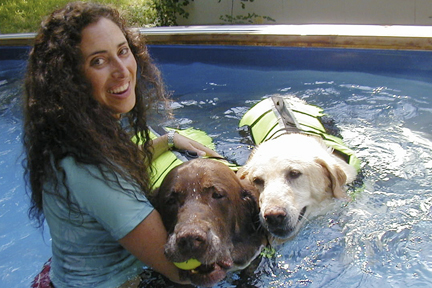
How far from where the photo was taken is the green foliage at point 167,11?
32.7 feet

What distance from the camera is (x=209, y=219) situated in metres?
2.62

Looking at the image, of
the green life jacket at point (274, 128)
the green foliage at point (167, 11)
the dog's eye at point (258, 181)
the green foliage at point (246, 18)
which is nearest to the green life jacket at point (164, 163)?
the green life jacket at point (274, 128)

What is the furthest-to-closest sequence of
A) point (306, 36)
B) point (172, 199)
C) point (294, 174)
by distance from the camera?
point (306, 36)
point (294, 174)
point (172, 199)

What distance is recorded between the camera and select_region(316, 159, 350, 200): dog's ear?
339 centimetres

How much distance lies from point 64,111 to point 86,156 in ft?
0.88

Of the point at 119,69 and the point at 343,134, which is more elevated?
the point at 119,69

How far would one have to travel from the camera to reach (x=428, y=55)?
6328 millimetres

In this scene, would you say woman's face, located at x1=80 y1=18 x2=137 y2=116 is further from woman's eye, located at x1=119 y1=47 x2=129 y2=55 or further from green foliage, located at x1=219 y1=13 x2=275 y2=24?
green foliage, located at x1=219 y1=13 x2=275 y2=24

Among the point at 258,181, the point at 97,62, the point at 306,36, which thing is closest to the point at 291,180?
the point at 258,181

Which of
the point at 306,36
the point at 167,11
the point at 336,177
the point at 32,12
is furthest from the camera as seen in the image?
the point at 32,12

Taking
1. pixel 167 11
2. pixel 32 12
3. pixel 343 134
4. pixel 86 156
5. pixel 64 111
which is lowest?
pixel 343 134

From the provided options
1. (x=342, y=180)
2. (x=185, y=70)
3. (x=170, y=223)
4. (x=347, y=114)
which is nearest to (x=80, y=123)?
(x=170, y=223)

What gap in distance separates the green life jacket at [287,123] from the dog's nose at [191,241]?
179 centimetres

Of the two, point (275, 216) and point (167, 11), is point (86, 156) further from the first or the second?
point (167, 11)
